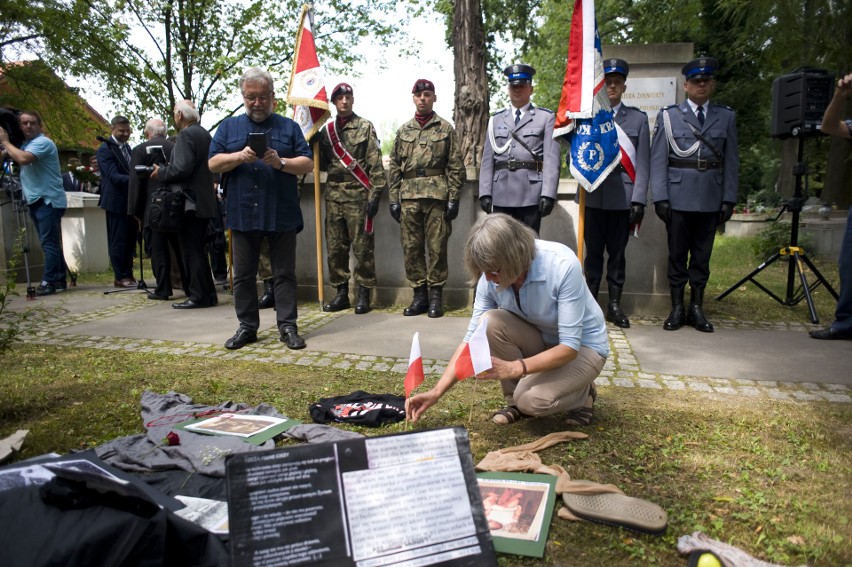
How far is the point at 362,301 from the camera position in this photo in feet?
22.1

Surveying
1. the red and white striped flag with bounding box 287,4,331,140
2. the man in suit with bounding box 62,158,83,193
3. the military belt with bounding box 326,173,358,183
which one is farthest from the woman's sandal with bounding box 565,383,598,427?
the man in suit with bounding box 62,158,83,193

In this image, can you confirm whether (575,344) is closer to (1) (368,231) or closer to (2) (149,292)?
(1) (368,231)

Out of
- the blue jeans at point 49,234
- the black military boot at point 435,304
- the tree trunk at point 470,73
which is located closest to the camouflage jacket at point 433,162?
the black military boot at point 435,304

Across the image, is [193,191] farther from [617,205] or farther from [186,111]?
[617,205]

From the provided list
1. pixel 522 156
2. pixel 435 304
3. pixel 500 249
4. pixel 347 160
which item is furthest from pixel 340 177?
pixel 500 249

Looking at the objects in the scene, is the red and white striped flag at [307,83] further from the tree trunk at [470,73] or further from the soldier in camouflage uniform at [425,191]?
the tree trunk at [470,73]

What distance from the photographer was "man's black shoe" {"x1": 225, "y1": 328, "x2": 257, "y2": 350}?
204 inches

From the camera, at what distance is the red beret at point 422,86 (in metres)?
6.24

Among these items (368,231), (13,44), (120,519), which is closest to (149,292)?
(368,231)

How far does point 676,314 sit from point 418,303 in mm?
2491

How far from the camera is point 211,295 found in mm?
7188

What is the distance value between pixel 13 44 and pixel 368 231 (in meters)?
14.6

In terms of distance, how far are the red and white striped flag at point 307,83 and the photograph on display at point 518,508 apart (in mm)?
4841

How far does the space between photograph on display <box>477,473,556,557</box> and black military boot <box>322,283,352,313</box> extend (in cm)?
435
